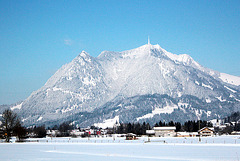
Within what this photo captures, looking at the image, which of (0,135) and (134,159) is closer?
(134,159)

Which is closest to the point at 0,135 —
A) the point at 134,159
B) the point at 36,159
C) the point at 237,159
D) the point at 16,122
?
the point at 16,122

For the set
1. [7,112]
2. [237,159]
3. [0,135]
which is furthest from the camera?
[0,135]

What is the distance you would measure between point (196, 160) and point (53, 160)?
68.9ft

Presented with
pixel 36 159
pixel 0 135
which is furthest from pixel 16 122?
pixel 36 159

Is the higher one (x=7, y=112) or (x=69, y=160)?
(x=7, y=112)

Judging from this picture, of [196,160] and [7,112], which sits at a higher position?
[7,112]

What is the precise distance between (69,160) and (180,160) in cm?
1631

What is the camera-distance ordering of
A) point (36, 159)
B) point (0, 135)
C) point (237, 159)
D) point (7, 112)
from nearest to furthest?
point (237, 159)
point (36, 159)
point (7, 112)
point (0, 135)

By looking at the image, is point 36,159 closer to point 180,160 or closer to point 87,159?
point 87,159

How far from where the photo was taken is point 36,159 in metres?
57.4

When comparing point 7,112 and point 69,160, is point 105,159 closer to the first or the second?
point 69,160

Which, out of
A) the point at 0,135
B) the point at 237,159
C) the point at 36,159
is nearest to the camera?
the point at 237,159

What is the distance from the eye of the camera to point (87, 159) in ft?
185

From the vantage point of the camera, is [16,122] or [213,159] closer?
[213,159]
